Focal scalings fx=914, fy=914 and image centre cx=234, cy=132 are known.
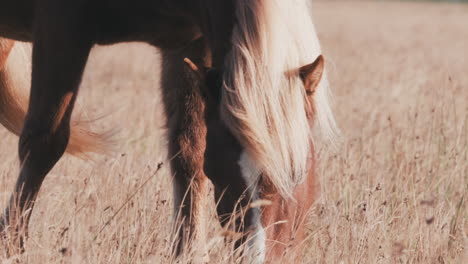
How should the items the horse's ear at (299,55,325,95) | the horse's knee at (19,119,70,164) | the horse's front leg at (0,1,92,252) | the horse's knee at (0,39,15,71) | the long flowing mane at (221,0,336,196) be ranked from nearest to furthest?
the long flowing mane at (221,0,336,196), the horse's ear at (299,55,325,95), the horse's front leg at (0,1,92,252), the horse's knee at (19,119,70,164), the horse's knee at (0,39,15,71)

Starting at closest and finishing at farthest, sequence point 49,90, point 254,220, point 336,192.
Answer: point 254,220
point 49,90
point 336,192

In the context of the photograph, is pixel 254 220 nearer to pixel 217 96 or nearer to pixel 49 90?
pixel 217 96

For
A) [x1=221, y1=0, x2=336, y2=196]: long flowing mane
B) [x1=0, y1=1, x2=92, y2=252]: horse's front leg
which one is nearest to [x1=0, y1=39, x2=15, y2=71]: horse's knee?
[x1=0, y1=1, x2=92, y2=252]: horse's front leg

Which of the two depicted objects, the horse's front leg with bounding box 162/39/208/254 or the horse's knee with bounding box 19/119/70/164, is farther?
the horse's front leg with bounding box 162/39/208/254

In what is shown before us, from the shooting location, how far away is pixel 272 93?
339cm

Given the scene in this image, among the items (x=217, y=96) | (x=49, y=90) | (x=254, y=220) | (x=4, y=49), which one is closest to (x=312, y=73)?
(x=217, y=96)

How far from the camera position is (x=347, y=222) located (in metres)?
4.58

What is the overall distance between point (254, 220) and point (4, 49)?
9.96 ft

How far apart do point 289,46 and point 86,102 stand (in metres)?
5.67

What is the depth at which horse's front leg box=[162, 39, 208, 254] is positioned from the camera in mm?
4797

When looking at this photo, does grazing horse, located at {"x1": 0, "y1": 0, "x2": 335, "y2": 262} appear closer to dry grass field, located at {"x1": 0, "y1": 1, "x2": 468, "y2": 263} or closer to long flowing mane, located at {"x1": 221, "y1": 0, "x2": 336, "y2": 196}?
long flowing mane, located at {"x1": 221, "y1": 0, "x2": 336, "y2": 196}

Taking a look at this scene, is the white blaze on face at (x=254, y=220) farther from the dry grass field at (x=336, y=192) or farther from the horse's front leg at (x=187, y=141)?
the horse's front leg at (x=187, y=141)

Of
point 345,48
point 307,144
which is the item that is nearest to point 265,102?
point 307,144

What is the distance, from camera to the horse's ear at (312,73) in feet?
A: 11.3
